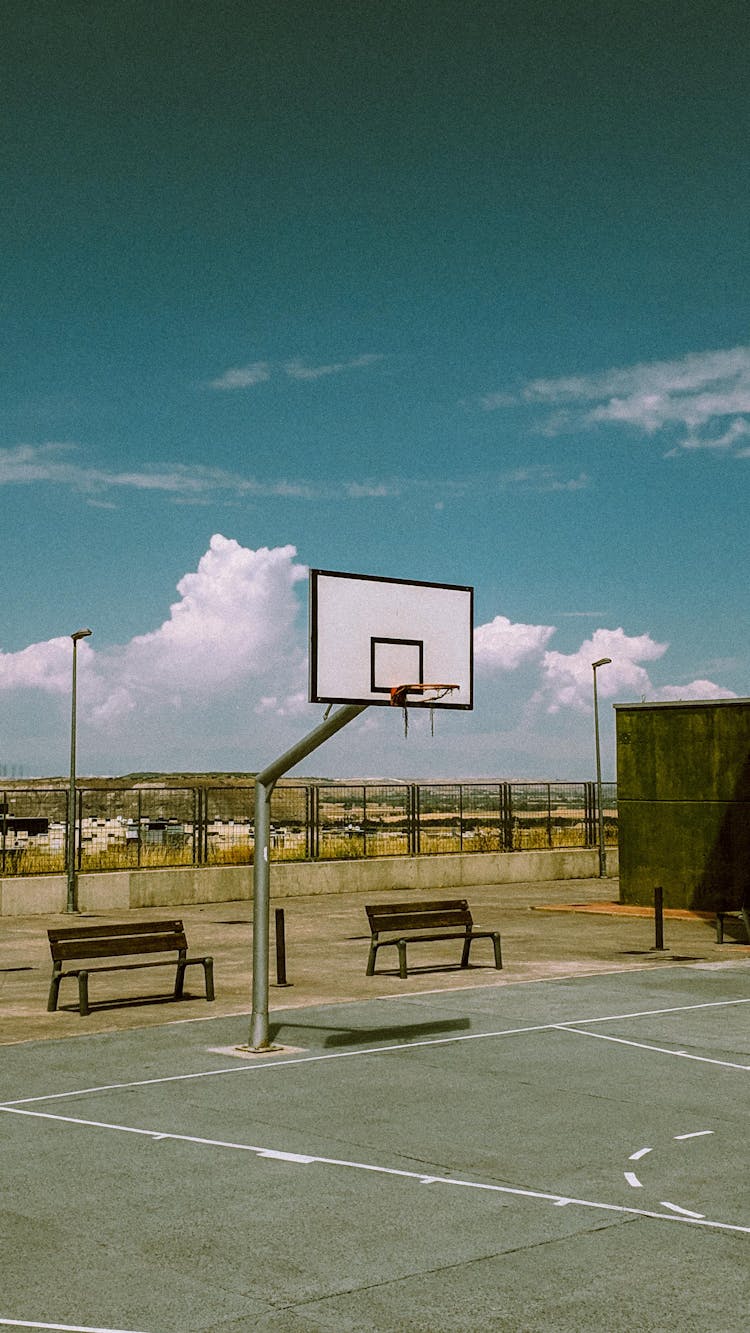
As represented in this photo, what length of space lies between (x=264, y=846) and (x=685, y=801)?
1767cm

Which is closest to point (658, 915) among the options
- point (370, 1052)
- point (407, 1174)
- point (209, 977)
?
point (209, 977)

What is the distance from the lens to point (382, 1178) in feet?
29.1

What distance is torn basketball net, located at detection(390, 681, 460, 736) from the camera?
14133 mm

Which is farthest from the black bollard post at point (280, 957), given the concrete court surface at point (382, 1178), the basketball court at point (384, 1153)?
the concrete court surface at point (382, 1178)

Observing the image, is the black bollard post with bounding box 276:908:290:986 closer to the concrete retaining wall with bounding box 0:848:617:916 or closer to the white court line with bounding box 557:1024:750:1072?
the white court line with bounding box 557:1024:750:1072

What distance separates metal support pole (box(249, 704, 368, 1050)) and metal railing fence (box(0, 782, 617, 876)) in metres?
18.7

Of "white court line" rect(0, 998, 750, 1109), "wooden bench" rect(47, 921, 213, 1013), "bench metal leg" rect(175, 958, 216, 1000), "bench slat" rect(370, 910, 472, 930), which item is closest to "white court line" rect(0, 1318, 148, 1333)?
"white court line" rect(0, 998, 750, 1109)

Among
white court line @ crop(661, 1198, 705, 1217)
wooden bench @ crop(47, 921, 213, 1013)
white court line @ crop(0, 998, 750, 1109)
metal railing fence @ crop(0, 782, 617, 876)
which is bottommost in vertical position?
white court line @ crop(661, 1198, 705, 1217)

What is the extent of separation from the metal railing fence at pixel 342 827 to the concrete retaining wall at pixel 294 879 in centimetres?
100

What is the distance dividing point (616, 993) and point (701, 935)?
26.7 ft

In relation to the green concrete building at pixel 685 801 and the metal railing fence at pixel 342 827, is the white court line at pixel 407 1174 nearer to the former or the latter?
the green concrete building at pixel 685 801

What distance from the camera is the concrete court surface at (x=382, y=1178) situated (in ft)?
22.1

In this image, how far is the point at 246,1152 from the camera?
9.55m

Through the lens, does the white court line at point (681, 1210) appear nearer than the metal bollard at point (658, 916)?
Yes
